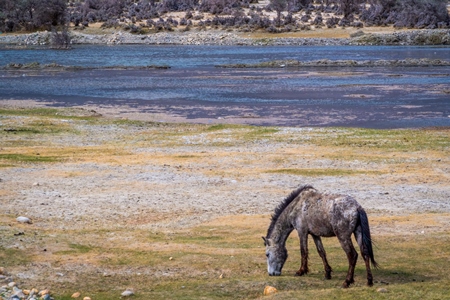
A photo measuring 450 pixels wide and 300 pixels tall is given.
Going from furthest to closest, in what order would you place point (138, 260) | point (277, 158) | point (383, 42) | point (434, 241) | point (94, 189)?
point (383, 42), point (277, 158), point (94, 189), point (434, 241), point (138, 260)

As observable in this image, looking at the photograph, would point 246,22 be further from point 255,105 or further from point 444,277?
point 444,277

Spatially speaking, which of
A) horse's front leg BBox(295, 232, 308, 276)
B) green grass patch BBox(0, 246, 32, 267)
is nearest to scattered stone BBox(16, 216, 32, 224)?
green grass patch BBox(0, 246, 32, 267)

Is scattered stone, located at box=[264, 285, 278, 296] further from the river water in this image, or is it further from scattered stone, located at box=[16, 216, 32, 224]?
the river water

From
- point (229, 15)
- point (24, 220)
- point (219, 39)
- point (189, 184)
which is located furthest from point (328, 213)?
point (229, 15)

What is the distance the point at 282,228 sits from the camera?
12.0m

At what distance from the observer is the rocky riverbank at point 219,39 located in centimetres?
9312

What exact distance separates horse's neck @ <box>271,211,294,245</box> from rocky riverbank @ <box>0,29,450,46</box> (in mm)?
83471

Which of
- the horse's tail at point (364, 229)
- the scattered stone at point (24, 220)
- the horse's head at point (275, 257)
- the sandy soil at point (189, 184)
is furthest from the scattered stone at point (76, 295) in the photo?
the scattered stone at point (24, 220)

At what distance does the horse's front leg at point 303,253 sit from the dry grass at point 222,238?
0.23m

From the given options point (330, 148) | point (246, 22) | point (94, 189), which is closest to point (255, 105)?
point (330, 148)

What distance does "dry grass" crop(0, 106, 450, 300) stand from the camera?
11.5 metres

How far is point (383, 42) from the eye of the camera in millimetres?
93438

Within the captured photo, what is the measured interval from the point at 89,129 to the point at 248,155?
9.36 m

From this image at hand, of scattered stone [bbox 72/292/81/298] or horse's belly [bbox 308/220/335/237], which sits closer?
scattered stone [bbox 72/292/81/298]
